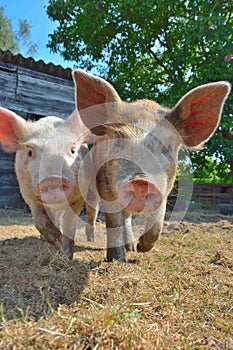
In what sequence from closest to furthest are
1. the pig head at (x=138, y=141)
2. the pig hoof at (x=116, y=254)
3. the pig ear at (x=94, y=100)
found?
the pig head at (x=138, y=141) < the pig ear at (x=94, y=100) < the pig hoof at (x=116, y=254)

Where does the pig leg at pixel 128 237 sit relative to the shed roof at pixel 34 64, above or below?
below

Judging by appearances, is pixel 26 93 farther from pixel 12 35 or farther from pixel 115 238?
pixel 12 35

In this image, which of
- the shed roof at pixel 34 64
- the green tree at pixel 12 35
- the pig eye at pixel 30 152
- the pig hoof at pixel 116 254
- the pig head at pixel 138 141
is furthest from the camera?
the green tree at pixel 12 35

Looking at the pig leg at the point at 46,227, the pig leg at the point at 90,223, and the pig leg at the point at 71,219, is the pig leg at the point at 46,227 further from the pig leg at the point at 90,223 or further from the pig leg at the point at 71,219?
the pig leg at the point at 90,223

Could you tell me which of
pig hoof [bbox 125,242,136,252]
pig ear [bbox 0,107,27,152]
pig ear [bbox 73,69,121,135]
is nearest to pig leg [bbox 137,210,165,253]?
pig hoof [bbox 125,242,136,252]

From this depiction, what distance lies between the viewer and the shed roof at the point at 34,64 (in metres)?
6.55

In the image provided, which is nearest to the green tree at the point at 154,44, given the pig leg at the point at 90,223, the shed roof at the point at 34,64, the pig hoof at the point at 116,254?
the shed roof at the point at 34,64

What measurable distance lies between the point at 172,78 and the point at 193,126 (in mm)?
6678

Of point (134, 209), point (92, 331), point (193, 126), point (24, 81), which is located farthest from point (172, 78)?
point (92, 331)

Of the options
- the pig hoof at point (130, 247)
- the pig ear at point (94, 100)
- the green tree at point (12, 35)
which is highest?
the green tree at point (12, 35)

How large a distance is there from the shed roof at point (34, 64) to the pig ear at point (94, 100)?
475cm

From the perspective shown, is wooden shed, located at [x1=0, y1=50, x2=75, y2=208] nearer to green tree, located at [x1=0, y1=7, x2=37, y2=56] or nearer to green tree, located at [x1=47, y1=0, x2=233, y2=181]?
green tree, located at [x1=47, y1=0, x2=233, y2=181]

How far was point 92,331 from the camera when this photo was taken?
1271mm

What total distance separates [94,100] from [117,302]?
1417 mm
